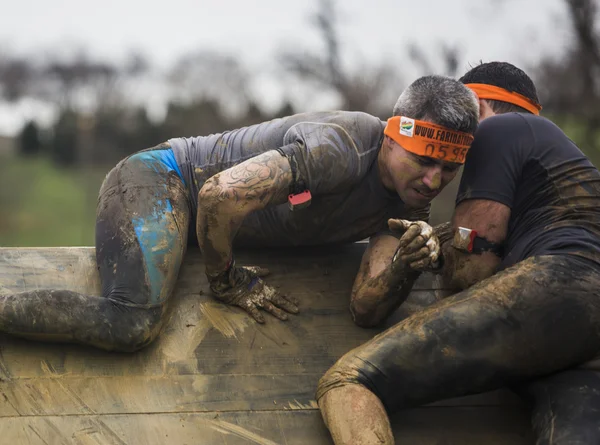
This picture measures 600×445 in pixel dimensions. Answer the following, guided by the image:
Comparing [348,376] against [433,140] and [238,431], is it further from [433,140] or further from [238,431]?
[433,140]

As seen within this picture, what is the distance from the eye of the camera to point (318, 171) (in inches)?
137

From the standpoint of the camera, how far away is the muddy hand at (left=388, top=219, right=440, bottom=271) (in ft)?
10.7

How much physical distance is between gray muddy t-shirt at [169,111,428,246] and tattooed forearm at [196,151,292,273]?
0.10 metres

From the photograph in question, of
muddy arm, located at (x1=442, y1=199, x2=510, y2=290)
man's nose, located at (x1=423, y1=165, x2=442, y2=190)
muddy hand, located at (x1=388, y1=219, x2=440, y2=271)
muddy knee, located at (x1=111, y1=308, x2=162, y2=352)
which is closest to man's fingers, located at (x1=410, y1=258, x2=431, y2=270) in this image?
muddy hand, located at (x1=388, y1=219, x2=440, y2=271)

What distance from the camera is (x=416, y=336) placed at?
3135 millimetres

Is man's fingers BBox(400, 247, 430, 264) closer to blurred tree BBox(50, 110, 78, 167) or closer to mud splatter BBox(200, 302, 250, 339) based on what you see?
mud splatter BBox(200, 302, 250, 339)

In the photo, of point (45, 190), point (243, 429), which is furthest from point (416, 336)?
point (45, 190)

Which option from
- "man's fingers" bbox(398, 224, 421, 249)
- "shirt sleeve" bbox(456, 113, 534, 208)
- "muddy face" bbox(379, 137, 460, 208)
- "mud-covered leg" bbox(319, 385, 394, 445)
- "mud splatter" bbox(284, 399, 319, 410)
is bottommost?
"mud splatter" bbox(284, 399, 319, 410)

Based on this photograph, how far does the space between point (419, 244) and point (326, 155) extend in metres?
0.56

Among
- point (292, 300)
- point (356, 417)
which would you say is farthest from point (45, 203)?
point (356, 417)

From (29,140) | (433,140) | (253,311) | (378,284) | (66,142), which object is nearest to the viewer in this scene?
(433,140)

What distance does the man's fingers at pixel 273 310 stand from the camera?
374cm

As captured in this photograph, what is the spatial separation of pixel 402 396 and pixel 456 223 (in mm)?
753

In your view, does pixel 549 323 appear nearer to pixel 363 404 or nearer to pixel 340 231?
pixel 363 404
